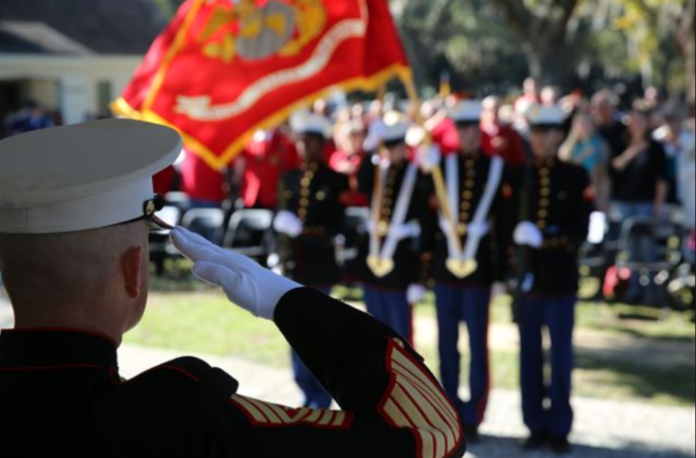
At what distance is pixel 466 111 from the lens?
6.11 metres

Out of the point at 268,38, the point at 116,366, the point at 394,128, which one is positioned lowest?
the point at 394,128

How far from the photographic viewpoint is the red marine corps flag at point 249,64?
6023 millimetres

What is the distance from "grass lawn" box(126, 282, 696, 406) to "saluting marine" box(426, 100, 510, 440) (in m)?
1.12

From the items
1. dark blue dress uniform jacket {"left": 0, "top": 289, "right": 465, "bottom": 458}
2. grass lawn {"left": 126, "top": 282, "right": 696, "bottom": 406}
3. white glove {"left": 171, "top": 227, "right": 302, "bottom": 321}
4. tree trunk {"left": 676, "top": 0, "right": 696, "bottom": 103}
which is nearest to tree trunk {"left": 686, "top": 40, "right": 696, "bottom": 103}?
tree trunk {"left": 676, "top": 0, "right": 696, "bottom": 103}

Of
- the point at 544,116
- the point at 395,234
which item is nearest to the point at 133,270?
the point at 544,116

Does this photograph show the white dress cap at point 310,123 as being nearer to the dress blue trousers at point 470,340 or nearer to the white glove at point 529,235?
the dress blue trousers at point 470,340

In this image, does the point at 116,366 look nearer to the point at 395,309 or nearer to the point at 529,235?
the point at 529,235

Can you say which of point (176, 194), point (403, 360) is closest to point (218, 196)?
point (176, 194)

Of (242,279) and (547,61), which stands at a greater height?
(242,279)

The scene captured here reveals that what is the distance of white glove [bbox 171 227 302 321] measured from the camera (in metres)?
1.91

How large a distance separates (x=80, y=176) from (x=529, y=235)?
4465 mm

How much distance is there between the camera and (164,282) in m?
11.6

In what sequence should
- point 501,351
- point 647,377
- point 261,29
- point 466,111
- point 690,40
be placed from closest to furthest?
point 466,111 < point 261,29 < point 647,377 < point 501,351 < point 690,40

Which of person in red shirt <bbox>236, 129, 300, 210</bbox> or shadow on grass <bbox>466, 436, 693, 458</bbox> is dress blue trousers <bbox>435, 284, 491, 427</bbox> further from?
person in red shirt <bbox>236, 129, 300, 210</bbox>
